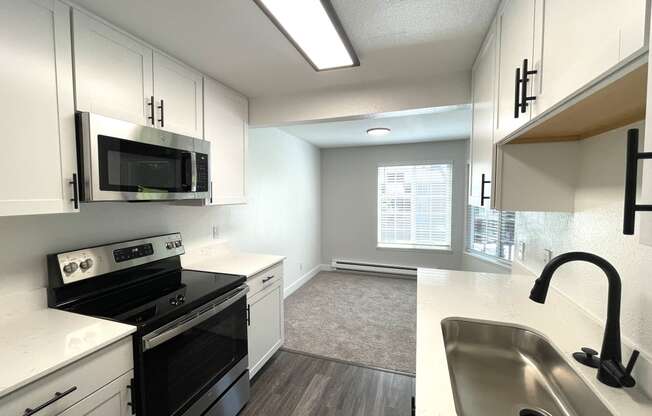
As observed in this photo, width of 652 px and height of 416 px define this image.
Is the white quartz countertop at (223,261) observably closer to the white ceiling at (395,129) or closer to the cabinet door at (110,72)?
the cabinet door at (110,72)

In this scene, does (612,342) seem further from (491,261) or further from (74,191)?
(491,261)

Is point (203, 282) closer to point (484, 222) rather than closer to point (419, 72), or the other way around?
point (419, 72)

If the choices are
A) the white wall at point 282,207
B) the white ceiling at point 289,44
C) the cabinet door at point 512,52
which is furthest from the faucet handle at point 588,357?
the white wall at point 282,207

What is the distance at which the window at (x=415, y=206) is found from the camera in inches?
189

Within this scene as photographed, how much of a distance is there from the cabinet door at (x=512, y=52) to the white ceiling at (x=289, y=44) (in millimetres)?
209

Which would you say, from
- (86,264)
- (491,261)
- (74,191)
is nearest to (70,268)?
(86,264)

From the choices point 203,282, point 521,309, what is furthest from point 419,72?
point 203,282

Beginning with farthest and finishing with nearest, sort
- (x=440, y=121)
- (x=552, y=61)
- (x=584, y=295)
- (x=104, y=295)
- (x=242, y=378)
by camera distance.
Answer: (x=440, y=121)
(x=242, y=378)
(x=104, y=295)
(x=584, y=295)
(x=552, y=61)

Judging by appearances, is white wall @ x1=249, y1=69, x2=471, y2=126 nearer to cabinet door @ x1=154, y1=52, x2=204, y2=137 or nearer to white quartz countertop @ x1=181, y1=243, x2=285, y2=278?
cabinet door @ x1=154, y1=52, x2=204, y2=137

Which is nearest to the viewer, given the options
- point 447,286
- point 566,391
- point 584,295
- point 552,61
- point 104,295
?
point 552,61

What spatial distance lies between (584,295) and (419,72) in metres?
1.68

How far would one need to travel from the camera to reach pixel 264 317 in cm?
227

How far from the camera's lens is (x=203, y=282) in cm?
181

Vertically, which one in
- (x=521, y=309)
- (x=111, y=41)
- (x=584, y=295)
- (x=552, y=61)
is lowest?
(x=521, y=309)
